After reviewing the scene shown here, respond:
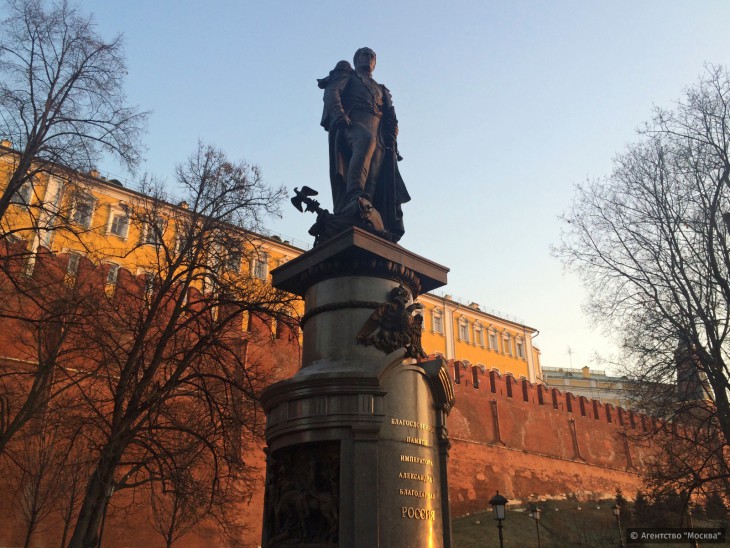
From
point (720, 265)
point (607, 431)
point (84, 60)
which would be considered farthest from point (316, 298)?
point (607, 431)

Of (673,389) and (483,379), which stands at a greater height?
(483,379)

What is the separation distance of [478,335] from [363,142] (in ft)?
152

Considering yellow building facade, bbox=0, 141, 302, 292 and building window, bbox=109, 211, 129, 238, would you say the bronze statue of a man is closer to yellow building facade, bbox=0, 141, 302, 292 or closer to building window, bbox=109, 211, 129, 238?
yellow building facade, bbox=0, 141, 302, 292

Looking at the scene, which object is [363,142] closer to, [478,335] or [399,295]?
[399,295]

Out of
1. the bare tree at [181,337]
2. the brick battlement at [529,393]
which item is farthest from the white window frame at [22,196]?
the brick battlement at [529,393]

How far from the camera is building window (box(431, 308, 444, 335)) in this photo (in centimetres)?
4812

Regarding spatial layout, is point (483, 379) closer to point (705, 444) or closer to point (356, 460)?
point (705, 444)

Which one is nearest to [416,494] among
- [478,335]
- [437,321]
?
[437,321]

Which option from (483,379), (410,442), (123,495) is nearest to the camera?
(410,442)

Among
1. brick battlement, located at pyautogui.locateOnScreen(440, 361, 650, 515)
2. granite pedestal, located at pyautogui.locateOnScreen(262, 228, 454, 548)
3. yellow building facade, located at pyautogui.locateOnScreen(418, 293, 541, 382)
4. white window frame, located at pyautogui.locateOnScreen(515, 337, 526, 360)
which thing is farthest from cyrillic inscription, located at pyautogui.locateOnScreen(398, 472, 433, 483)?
white window frame, located at pyautogui.locateOnScreen(515, 337, 526, 360)

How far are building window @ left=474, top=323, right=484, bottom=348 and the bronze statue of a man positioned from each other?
45293 mm

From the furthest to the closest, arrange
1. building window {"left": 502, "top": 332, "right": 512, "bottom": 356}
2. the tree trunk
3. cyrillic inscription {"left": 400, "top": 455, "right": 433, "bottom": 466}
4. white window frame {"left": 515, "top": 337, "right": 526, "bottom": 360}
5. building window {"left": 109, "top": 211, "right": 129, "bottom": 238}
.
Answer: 1. white window frame {"left": 515, "top": 337, "right": 526, "bottom": 360}
2. building window {"left": 502, "top": 332, "right": 512, "bottom": 356}
3. building window {"left": 109, "top": 211, "right": 129, "bottom": 238}
4. the tree trunk
5. cyrillic inscription {"left": 400, "top": 455, "right": 433, "bottom": 466}

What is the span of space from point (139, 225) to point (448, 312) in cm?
3805

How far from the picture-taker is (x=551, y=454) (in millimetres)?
39188
